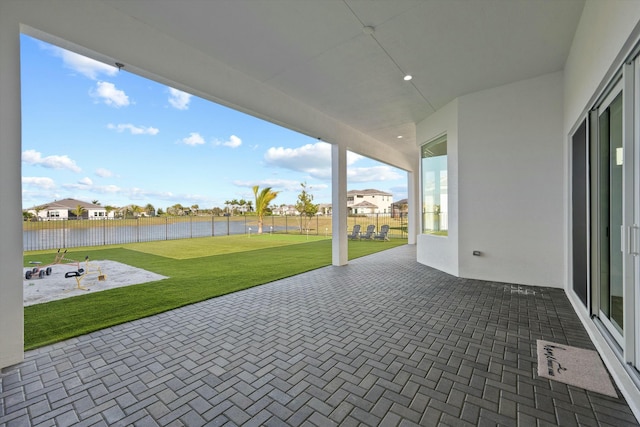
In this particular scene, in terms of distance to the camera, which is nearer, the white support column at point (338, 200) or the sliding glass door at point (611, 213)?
the sliding glass door at point (611, 213)

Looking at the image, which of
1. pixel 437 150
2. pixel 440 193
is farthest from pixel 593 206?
pixel 437 150

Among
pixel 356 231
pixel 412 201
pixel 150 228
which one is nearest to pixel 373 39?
pixel 412 201

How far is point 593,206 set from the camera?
3039 mm

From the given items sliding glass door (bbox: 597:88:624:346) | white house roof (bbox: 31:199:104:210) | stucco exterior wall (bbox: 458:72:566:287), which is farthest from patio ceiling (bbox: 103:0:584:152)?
white house roof (bbox: 31:199:104:210)

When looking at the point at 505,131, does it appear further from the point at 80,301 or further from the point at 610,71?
the point at 80,301

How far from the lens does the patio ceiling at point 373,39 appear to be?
9.57 ft

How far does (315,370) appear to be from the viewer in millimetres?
2240

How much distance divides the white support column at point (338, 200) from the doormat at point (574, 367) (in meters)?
4.49

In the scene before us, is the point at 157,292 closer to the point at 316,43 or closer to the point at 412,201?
the point at 316,43

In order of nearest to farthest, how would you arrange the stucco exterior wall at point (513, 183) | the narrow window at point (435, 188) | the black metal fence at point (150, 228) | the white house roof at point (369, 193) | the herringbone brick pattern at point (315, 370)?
the herringbone brick pattern at point (315, 370)
the stucco exterior wall at point (513, 183)
the narrow window at point (435, 188)
the black metal fence at point (150, 228)
the white house roof at point (369, 193)

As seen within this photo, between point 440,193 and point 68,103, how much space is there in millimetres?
14299

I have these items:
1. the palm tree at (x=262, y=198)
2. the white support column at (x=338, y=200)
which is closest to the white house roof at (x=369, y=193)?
the palm tree at (x=262, y=198)

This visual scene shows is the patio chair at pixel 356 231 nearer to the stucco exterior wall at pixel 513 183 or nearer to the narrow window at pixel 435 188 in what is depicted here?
the narrow window at pixel 435 188

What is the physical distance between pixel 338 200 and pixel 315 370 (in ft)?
15.6
